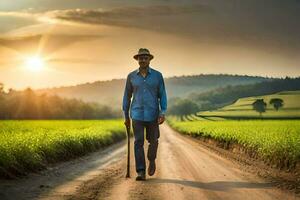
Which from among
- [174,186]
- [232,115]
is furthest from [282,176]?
[232,115]

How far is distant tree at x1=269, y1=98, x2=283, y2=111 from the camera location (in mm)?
90444

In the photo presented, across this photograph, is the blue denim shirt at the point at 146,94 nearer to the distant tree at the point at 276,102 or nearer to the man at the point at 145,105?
the man at the point at 145,105

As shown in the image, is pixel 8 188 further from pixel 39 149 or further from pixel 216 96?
pixel 216 96

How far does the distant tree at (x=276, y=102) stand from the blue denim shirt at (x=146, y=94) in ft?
265

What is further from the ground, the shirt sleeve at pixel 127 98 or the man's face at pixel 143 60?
the man's face at pixel 143 60

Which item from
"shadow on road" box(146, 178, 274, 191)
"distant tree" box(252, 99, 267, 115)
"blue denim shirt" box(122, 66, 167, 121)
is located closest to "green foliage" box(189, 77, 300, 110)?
"distant tree" box(252, 99, 267, 115)

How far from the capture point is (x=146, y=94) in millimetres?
12039

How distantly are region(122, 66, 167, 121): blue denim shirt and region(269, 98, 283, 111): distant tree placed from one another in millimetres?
80755

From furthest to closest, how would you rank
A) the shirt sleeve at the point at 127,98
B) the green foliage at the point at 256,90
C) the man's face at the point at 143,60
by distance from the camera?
1. the green foliage at the point at 256,90
2. the shirt sleeve at the point at 127,98
3. the man's face at the point at 143,60

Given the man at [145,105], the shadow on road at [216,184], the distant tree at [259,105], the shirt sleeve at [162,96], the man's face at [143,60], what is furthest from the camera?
the distant tree at [259,105]

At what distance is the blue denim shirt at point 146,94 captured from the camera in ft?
39.3

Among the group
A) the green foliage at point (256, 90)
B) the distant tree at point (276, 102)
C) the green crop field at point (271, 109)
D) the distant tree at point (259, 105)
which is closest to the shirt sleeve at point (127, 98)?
the green crop field at point (271, 109)

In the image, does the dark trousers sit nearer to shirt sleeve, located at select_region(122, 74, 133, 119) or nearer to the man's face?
shirt sleeve, located at select_region(122, 74, 133, 119)

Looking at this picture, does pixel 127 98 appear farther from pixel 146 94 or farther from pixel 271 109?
pixel 271 109
